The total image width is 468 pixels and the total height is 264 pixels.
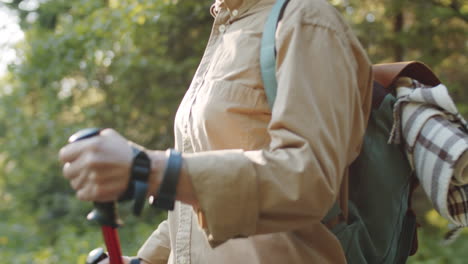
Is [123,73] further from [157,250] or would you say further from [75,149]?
[75,149]

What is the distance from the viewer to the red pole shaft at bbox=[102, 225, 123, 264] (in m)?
1.27

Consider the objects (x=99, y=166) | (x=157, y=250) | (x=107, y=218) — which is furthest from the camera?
(x=157, y=250)

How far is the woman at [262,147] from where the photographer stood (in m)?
1.11

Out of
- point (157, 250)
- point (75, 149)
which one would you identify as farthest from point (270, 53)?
point (157, 250)

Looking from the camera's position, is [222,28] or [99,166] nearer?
[99,166]

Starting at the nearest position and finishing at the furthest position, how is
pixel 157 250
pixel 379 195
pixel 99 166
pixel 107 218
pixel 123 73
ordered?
pixel 99 166 → pixel 107 218 → pixel 379 195 → pixel 157 250 → pixel 123 73

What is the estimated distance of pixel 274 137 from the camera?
3.96 feet

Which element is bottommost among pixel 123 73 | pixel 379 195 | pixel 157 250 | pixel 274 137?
pixel 123 73

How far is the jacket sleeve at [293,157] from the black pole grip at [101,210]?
0.68 feet

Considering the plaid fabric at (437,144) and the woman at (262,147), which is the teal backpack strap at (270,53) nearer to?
the woman at (262,147)

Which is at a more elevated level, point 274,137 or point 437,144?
point 274,137

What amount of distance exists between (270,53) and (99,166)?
549mm

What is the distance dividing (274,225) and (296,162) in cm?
16

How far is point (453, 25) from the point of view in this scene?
6.26 m
